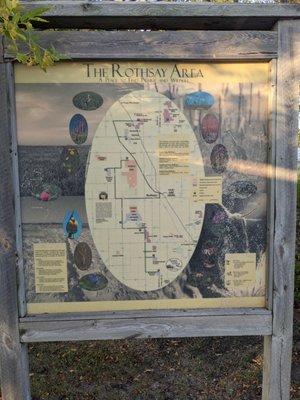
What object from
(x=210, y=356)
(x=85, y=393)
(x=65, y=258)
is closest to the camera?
(x=65, y=258)

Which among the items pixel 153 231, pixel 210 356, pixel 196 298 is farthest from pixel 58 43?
pixel 210 356

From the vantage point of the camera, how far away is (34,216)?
2.42 m

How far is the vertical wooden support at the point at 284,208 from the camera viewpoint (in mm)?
2346

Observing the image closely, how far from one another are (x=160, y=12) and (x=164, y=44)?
15 centimetres

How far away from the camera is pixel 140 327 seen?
2459 millimetres

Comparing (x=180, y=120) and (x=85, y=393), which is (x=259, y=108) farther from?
(x=85, y=393)

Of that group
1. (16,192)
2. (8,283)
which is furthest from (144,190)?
(8,283)

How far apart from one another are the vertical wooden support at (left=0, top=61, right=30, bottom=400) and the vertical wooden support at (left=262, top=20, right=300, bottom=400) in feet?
4.36

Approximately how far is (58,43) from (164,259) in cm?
119

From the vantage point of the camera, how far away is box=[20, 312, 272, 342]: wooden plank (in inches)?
96.0

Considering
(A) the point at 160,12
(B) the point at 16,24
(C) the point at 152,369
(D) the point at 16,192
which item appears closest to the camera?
(B) the point at 16,24

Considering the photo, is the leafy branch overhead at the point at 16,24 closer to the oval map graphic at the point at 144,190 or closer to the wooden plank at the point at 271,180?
the oval map graphic at the point at 144,190

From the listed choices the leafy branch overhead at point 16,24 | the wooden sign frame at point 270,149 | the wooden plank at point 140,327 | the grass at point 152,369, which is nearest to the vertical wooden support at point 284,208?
the wooden sign frame at point 270,149

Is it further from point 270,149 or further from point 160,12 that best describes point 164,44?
point 270,149
